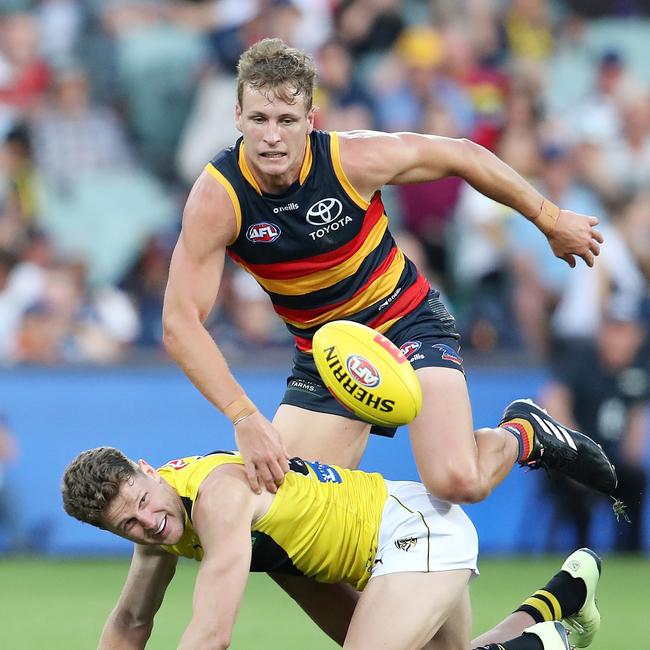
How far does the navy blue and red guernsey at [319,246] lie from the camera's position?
521 cm

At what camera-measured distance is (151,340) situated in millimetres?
9586

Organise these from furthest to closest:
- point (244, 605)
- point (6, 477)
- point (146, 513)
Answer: point (6, 477), point (244, 605), point (146, 513)

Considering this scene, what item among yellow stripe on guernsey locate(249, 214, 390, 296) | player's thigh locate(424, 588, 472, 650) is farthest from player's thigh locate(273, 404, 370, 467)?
player's thigh locate(424, 588, 472, 650)

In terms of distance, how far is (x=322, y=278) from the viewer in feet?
17.8

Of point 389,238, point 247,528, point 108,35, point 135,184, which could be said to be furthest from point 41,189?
point 247,528

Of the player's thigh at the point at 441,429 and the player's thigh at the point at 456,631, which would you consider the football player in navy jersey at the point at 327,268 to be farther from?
the player's thigh at the point at 456,631

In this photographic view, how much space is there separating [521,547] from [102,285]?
3.54 meters

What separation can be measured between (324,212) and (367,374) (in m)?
0.92

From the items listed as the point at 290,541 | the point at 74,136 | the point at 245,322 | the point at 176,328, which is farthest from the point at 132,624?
the point at 74,136

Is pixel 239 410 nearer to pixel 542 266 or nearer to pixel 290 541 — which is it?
pixel 290 541

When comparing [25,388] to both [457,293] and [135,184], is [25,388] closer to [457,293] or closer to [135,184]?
[135,184]

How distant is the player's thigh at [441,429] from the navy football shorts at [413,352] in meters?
0.12

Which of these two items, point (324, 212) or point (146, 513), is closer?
point (146, 513)

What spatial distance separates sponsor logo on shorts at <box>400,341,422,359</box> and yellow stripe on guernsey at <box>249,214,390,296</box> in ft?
1.18
